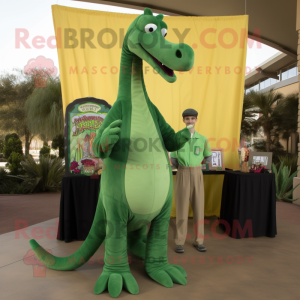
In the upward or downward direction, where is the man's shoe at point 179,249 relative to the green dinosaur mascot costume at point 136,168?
downward

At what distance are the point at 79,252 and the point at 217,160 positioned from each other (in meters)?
2.19

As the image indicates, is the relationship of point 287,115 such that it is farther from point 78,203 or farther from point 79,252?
point 79,252

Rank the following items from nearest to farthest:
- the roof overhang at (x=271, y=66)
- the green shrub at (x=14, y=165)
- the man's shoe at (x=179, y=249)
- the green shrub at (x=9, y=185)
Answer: the man's shoe at (x=179, y=249) → the green shrub at (x=9, y=185) → the green shrub at (x=14, y=165) → the roof overhang at (x=271, y=66)

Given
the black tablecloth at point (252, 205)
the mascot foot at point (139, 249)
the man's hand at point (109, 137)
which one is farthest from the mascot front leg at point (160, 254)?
the black tablecloth at point (252, 205)

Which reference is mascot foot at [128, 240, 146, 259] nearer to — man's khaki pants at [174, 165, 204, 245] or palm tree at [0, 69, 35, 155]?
man's khaki pants at [174, 165, 204, 245]

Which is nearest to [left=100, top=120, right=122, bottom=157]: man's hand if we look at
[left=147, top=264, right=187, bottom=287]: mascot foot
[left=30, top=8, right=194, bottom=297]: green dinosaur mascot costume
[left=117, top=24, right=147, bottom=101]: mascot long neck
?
[left=30, top=8, right=194, bottom=297]: green dinosaur mascot costume

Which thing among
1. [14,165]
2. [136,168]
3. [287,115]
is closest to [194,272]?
[136,168]

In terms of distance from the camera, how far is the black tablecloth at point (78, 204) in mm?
2795

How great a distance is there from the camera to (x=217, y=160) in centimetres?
354

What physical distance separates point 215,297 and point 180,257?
706 mm

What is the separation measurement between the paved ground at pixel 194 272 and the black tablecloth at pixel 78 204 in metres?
0.13

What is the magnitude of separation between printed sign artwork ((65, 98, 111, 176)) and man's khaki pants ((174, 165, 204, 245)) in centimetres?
90

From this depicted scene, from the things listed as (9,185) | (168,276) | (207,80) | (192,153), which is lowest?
(9,185)

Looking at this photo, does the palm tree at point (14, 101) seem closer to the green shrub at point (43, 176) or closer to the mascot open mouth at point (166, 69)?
the green shrub at point (43, 176)
